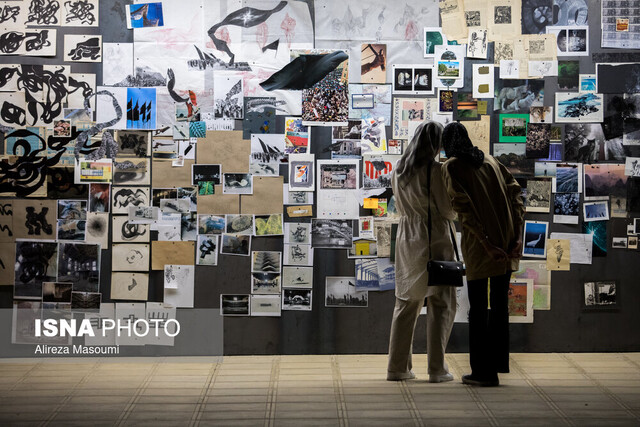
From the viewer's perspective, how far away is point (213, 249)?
4.88 metres

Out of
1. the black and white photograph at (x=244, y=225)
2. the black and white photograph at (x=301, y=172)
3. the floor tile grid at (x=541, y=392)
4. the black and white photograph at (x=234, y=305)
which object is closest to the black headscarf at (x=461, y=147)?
Answer: the black and white photograph at (x=301, y=172)

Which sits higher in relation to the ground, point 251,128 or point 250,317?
point 251,128

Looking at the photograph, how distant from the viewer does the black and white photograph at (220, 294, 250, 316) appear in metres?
4.88

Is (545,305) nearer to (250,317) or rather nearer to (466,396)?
(466,396)

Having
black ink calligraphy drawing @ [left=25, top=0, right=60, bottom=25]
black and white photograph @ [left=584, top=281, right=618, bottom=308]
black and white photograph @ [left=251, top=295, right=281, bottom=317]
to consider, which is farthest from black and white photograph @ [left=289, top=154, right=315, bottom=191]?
black and white photograph @ [left=584, top=281, right=618, bottom=308]

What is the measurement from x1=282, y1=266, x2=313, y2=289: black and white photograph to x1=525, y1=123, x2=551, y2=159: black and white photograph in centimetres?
171

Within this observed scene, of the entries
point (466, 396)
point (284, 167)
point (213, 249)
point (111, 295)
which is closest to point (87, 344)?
point (111, 295)

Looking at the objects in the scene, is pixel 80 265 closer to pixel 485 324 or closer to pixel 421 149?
pixel 421 149

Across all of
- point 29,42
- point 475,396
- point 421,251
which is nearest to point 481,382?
point 475,396

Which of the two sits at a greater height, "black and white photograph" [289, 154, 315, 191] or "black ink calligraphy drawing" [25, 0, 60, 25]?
"black ink calligraphy drawing" [25, 0, 60, 25]

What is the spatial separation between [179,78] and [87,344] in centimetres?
192

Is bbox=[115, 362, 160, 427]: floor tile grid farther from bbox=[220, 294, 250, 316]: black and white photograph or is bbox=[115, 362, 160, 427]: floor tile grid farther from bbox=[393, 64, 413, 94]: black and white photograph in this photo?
bbox=[393, 64, 413, 94]: black and white photograph

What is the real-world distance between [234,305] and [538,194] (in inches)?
→ 87.2

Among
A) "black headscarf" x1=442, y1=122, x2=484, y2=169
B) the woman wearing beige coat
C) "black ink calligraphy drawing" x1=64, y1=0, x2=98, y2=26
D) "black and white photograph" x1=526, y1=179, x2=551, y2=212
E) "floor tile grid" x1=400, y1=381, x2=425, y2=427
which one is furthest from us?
"black and white photograph" x1=526, y1=179, x2=551, y2=212
